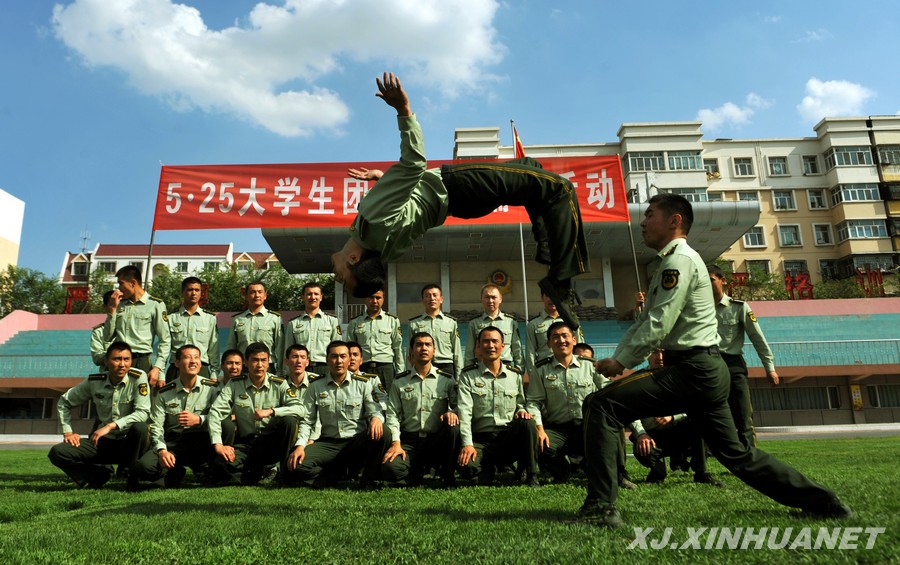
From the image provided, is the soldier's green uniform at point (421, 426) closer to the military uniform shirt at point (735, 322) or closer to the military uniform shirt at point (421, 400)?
the military uniform shirt at point (421, 400)

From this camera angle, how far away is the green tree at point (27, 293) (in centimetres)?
3966

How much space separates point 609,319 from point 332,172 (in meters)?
14.1

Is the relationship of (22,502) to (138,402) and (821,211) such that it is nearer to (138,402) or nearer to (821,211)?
(138,402)

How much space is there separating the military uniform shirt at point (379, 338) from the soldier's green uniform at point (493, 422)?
1.88m

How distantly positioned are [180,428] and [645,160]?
3701 cm

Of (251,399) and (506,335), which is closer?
(251,399)

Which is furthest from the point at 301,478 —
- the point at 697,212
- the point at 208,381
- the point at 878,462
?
the point at 697,212

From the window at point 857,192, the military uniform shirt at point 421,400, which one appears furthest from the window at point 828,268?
the military uniform shirt at point 421,400

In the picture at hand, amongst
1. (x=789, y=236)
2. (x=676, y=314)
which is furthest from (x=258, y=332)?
(x=789, y=236)

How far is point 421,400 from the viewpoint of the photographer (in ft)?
20.2

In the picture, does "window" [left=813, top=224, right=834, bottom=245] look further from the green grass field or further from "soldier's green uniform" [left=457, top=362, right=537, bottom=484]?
"soldier's green uniform" [left=457, top=362, right=537, bottom=484]

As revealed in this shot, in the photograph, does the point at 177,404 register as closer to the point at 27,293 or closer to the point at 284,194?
the point at 284,194

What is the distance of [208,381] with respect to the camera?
655 cm

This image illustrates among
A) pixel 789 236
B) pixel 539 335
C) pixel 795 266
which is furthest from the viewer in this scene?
pixel 789 236
